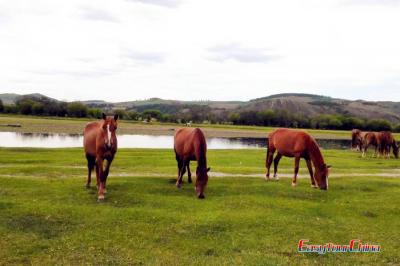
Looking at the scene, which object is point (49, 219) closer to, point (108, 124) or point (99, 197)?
point (99, 197)

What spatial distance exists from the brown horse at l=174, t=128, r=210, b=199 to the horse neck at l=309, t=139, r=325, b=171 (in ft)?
17.0

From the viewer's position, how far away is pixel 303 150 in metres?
17.4

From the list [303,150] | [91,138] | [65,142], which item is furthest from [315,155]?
[65,142]

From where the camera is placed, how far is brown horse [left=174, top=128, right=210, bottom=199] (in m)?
14.3

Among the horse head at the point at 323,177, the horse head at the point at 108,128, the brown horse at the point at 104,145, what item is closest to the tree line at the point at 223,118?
the horse head at the point at 323,177

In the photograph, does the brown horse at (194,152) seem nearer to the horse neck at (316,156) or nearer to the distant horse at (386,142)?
the horse neck at (316,156)

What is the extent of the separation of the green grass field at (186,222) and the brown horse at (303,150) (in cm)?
68

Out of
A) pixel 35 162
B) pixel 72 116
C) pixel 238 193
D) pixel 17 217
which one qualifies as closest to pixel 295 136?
pixel 238 193

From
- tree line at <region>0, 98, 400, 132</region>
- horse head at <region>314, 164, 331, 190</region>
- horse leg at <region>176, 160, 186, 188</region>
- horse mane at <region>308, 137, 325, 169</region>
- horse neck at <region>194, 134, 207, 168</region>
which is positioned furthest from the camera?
tree line at <region>0, 98, 400, 132</region>

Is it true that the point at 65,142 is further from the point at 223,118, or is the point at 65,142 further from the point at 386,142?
the point at 223,118

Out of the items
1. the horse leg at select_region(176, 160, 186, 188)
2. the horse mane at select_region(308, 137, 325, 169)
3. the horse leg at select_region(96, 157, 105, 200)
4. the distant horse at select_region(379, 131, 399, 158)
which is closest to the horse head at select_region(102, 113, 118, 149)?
the horse leg at select_region(96, 157, 105, 200)

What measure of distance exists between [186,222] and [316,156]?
26.9 feet

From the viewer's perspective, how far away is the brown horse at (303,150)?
17.0m

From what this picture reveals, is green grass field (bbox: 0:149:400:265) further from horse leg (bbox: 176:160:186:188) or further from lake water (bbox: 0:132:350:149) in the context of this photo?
lake water (bbox: 0:132:350:149)
